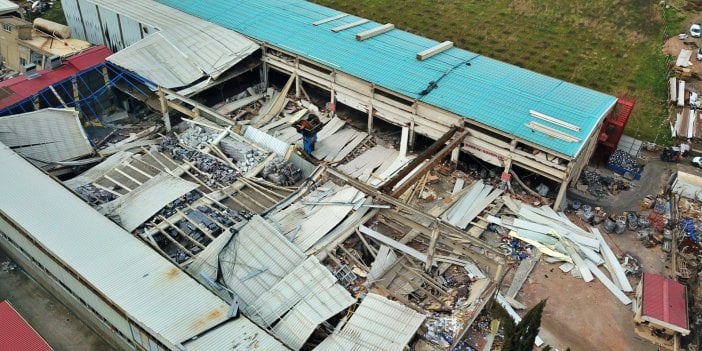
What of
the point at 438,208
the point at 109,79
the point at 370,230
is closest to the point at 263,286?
the point at 370,230

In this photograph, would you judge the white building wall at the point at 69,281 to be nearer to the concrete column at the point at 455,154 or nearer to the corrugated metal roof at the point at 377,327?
the corrugated metal roof at the point at 377,327

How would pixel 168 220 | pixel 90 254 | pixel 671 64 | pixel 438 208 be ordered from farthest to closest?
pixel 671 64, pixel 438 208, pixel 168 220, pixel 90 254

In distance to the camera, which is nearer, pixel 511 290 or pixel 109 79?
pixel 511 290

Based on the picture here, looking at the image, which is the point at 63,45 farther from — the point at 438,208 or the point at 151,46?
the point at 438,208

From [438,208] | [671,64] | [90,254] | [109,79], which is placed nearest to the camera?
[90,254]

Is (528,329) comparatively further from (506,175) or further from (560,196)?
(506,175)

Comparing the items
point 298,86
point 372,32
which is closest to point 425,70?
point 372,32

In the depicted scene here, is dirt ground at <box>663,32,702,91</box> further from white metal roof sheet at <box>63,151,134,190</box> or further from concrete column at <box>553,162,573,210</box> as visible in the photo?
white metal roof sheet at <box>63,151,134,190</box>

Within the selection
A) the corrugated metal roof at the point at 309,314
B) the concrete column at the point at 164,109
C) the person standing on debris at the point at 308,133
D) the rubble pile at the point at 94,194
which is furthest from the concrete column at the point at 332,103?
the corrugated metal roof at the point at 309,314

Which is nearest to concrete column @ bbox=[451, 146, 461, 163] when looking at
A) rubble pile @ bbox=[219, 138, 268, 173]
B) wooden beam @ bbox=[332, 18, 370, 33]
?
rubble pile @ bbox=[219, 138, 268, 173]

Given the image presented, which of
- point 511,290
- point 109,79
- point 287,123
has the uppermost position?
point 109,79
